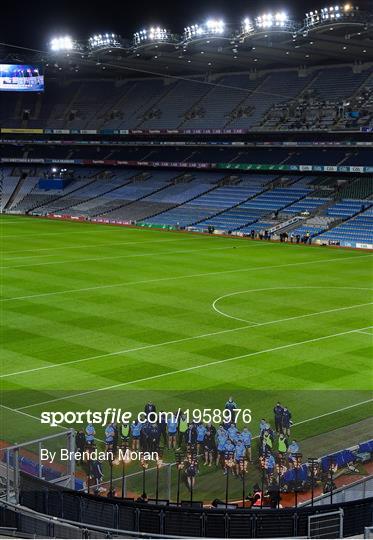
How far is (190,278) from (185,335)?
43.7ft

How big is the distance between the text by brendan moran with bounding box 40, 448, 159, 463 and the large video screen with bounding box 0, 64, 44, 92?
70662 millimetres

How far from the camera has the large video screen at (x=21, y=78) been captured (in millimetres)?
81000

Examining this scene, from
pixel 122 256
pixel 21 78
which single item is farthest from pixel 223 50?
pixel 122 256

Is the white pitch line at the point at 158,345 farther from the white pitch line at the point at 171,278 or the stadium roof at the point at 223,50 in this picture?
the stadium roof at the point at 223,50

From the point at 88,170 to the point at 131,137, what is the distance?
33.5 ft

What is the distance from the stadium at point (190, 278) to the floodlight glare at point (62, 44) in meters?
0.14

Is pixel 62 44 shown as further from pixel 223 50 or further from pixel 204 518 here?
pixel 204 518

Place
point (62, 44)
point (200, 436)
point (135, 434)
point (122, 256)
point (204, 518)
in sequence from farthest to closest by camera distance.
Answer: point (62, 44)
point (122, 256)
point (135, 434)
point (200, 436)
point (204, 518)

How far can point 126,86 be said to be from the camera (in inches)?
3812

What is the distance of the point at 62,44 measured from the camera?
77062mm

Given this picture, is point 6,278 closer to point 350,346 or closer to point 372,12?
point 350,346

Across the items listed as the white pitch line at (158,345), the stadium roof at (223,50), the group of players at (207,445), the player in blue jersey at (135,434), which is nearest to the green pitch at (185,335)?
the white pitch line at (158,345)

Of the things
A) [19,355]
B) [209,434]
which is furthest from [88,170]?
[209,434]

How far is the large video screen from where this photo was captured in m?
81.0
